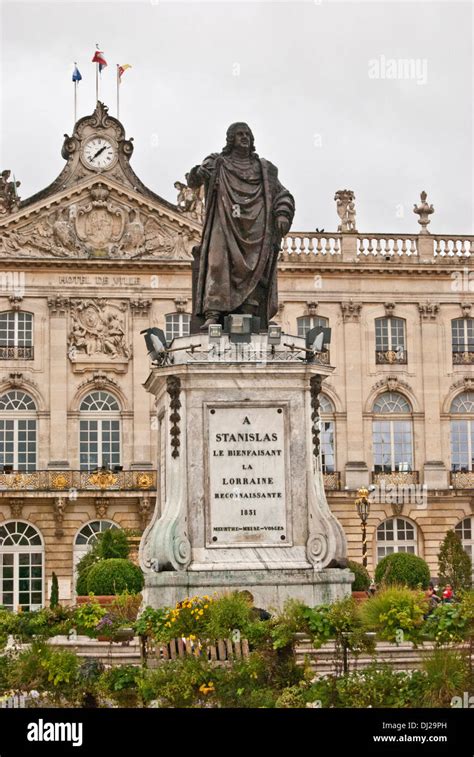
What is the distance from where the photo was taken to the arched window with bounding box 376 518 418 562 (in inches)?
1887

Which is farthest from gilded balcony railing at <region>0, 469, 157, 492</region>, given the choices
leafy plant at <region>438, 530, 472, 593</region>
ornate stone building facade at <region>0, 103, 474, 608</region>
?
leafy plant at <region>438, 530, 472, 593</region>

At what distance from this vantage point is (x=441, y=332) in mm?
49844

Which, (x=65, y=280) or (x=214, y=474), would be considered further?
(x=65, y=280)

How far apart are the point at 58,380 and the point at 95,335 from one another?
1.85m

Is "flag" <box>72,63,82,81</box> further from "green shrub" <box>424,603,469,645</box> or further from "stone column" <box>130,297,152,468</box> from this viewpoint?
"green shrub" <box>424,603,469,645</box>

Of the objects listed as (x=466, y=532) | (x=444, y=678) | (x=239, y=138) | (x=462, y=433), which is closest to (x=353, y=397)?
(x=462, y=433)

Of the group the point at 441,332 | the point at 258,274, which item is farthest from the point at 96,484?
the point at 258,274

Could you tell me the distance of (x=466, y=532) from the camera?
48.5 metres

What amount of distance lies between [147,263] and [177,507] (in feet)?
111

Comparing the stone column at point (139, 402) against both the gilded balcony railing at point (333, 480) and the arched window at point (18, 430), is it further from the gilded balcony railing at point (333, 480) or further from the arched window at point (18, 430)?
the gilded balcony railing at point (333, 480)

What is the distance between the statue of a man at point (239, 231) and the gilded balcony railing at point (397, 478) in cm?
3258

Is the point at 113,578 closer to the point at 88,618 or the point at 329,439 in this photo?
the point at 88,618
